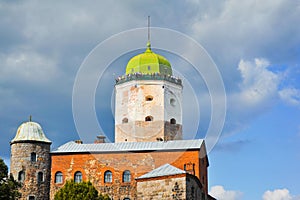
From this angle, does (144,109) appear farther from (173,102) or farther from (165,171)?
(165,171)

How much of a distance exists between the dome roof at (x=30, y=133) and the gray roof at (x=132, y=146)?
5.97ft

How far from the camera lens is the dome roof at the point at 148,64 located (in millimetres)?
60500

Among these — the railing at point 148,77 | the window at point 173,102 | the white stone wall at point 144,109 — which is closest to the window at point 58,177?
the white stone wall at point 144,109

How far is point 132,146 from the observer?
52.2 meters

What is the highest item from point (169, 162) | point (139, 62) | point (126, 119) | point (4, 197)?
point (139, 62)

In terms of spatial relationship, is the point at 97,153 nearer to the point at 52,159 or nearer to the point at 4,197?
the point at 52,159

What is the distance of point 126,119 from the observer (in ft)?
193

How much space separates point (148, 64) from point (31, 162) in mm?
17449

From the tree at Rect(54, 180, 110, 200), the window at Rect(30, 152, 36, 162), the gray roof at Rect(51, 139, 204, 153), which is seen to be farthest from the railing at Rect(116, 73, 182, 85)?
the tree at Rect(54, 180, 110, 200)

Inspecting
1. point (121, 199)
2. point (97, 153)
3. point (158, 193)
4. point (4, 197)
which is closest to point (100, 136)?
point (97, 153)

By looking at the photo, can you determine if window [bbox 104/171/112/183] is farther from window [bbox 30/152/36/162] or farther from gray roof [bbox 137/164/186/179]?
window [bbox 30/152/36/162]

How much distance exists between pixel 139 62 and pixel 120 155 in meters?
13.4

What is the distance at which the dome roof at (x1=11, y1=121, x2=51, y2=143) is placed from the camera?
51.5 metres

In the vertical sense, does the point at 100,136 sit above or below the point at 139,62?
below
